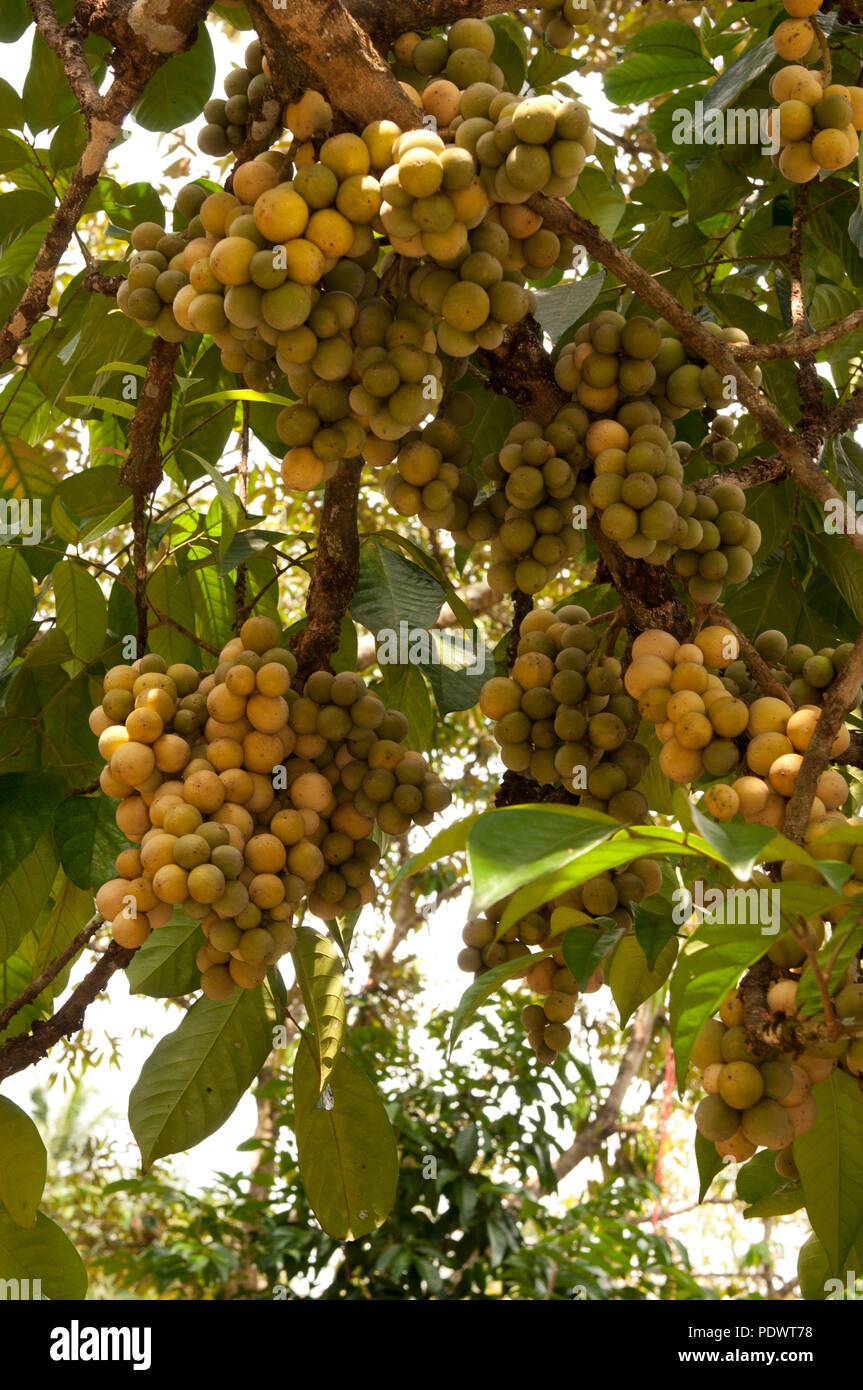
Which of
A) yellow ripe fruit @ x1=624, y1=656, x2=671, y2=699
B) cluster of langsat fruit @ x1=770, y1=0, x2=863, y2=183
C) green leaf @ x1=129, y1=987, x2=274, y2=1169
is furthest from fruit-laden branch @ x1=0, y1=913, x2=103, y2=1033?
cluster of langsat fruit @ x1=770, y1=0, x2=863, y2=183

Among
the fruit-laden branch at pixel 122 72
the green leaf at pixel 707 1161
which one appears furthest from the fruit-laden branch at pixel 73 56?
the green leaf at pixel 707 1161

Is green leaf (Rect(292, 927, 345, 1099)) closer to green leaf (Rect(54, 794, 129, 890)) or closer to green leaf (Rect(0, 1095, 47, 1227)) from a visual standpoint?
green leaf (Rect(54, 794, 129, 890))

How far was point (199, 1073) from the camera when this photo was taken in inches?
Result: 58.8

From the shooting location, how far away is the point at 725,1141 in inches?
40.3

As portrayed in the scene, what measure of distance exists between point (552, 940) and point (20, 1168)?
761 millimetres

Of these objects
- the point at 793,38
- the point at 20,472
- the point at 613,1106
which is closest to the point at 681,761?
the point at 793,38

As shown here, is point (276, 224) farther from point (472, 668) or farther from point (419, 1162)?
point (419, 1162)

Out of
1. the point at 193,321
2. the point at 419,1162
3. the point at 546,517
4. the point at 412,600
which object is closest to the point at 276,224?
the point at 193,321

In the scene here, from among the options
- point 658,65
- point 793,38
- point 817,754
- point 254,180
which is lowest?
point 817,754

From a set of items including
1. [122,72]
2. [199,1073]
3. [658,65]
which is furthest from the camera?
[658,65]

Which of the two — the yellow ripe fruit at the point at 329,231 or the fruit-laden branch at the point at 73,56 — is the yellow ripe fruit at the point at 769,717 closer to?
the yellow ripe fruit at the point at 329,231

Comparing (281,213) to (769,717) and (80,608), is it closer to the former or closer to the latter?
(769,717)

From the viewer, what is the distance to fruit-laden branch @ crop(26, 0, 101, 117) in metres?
1.42

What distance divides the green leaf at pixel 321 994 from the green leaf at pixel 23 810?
351 millimetres
